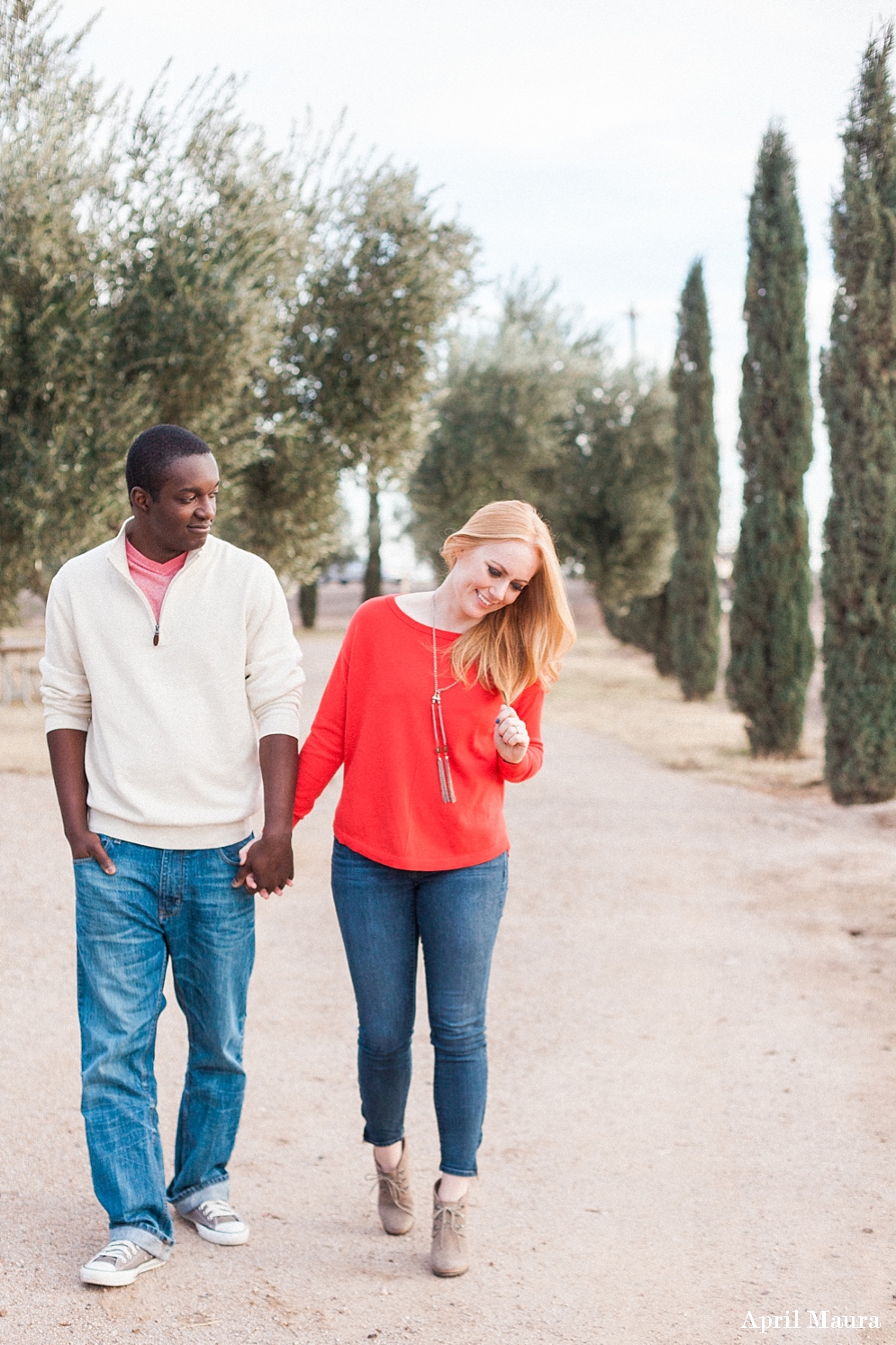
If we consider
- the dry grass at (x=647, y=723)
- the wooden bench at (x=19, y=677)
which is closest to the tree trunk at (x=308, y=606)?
the dry grass at (x=647, y=723)

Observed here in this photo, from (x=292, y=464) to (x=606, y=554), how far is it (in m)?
12.9

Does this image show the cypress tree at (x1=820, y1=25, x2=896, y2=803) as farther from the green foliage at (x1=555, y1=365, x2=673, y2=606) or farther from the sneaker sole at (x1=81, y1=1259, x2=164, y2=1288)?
the green foliage at (x1=555, y1=365, x2=673, y2=606)

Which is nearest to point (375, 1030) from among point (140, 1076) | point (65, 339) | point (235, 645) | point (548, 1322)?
point (140, 1076)

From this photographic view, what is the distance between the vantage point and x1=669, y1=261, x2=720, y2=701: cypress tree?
21.3m

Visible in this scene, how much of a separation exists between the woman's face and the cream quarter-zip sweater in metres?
0.49

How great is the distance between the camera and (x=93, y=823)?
2971 millimetres

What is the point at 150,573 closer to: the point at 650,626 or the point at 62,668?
the point at 62,668

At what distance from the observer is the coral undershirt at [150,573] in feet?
9.79

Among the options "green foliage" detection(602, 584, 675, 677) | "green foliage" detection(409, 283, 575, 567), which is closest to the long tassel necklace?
"green foliage" detection(409, 283, 575, 567)

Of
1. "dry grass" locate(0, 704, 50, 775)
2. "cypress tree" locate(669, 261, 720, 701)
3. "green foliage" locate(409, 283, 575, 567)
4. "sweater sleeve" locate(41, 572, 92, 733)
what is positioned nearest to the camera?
"sweater sleeve" locate(41, 572, 92, 733)

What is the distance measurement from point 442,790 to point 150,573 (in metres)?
0.88

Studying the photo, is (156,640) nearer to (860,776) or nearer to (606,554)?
(860,776)

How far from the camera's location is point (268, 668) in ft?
9.91

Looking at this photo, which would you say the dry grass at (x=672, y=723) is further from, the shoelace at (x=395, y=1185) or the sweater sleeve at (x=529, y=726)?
the sweater sleeve at (x=529, y=726)
